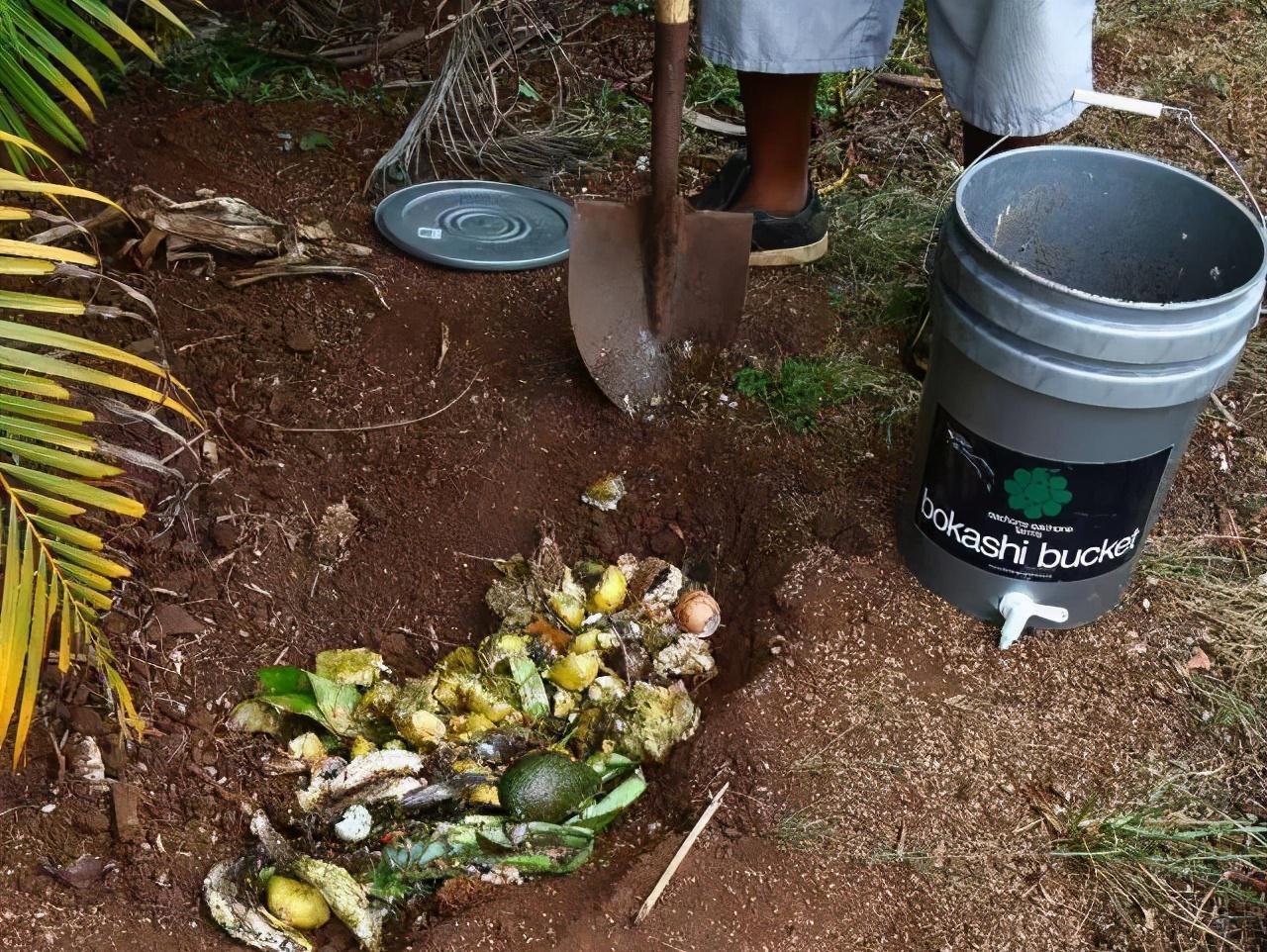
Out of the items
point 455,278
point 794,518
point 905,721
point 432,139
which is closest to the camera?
point 905,721

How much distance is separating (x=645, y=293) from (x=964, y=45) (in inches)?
34.9

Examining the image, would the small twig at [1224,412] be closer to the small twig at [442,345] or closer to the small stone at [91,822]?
the small twig at [442,345]

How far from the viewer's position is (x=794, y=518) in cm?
254

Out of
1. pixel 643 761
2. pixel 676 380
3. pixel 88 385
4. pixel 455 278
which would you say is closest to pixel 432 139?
pixel 455 278

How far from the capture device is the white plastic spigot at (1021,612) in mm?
2258

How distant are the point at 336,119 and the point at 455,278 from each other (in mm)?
904

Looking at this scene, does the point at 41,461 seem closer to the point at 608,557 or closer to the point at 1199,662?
the point at 608,557

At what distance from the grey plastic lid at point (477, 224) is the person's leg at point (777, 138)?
0.51 metres

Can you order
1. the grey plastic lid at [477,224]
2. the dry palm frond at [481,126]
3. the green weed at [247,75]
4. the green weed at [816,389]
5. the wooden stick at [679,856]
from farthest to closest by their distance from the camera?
the green weed at [247,75], the dry palm frond at [481,126], the grey plastic lid at [477,224], the green weed at [816,389], the wooden stick at [679,856]

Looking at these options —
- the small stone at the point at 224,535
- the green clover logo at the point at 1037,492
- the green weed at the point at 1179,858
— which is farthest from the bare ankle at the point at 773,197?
the green weed at the point at 1179,858

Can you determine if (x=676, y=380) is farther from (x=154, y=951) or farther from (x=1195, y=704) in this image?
(x=154, y=951)

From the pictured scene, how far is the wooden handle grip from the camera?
2422 mm

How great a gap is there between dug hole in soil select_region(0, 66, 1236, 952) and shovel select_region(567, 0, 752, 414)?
0.35 ft

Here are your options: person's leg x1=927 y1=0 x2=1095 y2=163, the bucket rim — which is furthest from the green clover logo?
person's leg x1=927 y1=0 x2=1095 y2=163
